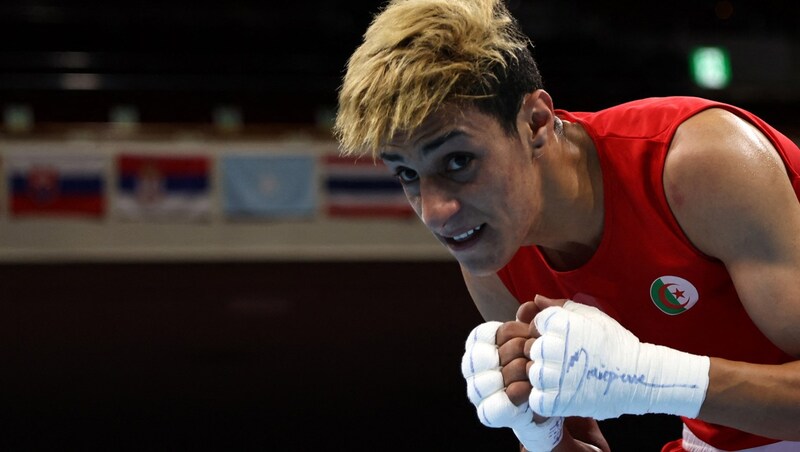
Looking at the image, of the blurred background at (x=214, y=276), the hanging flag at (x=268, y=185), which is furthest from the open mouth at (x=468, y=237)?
the hanging flag at (x=268, y=185)

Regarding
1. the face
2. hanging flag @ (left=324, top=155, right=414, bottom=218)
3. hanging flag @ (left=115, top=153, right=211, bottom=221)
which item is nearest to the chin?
the face

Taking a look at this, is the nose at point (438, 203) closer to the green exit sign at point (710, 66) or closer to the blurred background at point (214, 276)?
the blurred background at point (214, 276)

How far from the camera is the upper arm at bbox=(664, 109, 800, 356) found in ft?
4.62

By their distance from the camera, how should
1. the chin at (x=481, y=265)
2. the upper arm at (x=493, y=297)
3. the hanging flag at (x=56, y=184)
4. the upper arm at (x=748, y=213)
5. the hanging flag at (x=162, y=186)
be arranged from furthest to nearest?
the hanging flag at (x=162, y=186)
the hanging flag at (x=56, y=184)
the upper arm at (x=493, y=297)
the chin at (x=481, y=265)
the upper arm at (x=748, y=213)

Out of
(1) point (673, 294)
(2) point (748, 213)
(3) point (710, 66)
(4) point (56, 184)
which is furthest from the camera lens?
(3) point (710, 66)

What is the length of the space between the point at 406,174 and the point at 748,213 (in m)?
0.57

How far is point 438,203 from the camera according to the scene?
153 centimetres

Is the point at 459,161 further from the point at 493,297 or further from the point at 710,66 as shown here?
the point at 710,66

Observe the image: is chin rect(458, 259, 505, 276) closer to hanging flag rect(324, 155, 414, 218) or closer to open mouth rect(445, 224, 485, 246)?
open mouth rect(445, 224, 485, 246)

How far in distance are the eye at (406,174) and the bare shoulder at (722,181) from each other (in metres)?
0.43

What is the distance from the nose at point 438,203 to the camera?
153cm

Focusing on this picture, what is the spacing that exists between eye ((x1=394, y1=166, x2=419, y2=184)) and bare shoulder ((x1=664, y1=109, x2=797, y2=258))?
0.43 meters

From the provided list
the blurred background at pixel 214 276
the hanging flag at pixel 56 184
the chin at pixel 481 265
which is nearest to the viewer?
the chin at pixel 481 265

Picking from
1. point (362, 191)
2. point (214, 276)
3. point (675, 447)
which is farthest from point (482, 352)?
point (214, 276)
